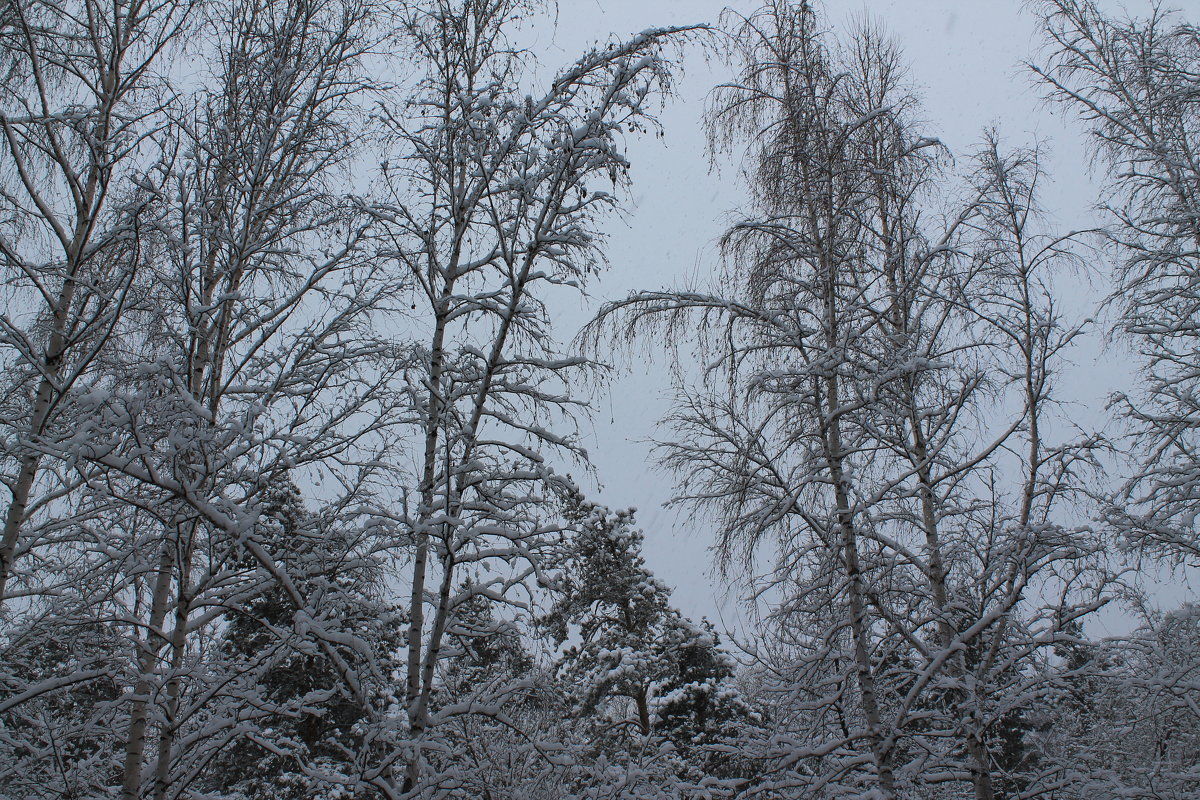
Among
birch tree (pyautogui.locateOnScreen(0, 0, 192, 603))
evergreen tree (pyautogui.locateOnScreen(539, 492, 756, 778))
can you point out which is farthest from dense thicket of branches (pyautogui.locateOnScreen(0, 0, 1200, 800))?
evergreen tree (pyautogui.locateOnScreen(539, 492, 756, 778))

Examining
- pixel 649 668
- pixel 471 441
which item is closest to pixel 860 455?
pixel 471 441

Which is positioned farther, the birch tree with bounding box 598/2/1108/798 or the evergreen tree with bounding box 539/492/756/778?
the evergreen tree with bounding box 539/492/756/778

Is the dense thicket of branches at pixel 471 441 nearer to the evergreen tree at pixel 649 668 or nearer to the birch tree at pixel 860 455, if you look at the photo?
the birch tree at pixel 860 455

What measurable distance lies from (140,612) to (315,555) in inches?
73.1

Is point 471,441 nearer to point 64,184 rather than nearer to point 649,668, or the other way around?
point 64,184

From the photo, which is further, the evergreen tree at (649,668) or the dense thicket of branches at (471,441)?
the evergreen tree at (649,668)

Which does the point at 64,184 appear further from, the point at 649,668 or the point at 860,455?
the point at 649,668

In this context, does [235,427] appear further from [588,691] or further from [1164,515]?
[588,691]

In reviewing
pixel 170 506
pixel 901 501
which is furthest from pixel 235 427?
pixel 901 501

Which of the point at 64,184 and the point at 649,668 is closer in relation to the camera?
the point at 64,184

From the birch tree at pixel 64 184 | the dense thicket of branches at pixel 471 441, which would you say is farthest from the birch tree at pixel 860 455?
the birch tree at pixel 64 184

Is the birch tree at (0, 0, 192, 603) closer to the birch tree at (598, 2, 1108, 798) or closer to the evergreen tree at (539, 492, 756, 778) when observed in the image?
the birch tree at (598, 2, 1108, 798)

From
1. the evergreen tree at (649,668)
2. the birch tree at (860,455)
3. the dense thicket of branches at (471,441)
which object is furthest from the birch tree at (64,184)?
the evergreen tree at (649,668)

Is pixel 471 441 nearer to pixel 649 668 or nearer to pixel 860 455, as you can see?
pixel 860 455
